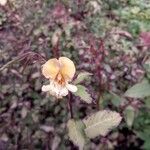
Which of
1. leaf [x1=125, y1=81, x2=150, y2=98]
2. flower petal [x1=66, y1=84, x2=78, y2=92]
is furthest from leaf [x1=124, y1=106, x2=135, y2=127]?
flower petal [x1=66, y1=84, x2=78, y2=92]

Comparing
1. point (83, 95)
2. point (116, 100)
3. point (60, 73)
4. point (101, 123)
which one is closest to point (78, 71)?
point (116, 100)

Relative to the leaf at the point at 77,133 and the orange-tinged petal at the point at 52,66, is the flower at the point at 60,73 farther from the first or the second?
the leaf at the point at 77,133

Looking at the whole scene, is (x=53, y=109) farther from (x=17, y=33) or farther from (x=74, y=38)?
(x=17, y=33)

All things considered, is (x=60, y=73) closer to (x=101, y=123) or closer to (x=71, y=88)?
(x=71, y=88)

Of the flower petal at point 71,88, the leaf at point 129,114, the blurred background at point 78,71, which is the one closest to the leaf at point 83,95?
the flower petal at point 71,88

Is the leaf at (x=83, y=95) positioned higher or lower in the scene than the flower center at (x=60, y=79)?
lower
